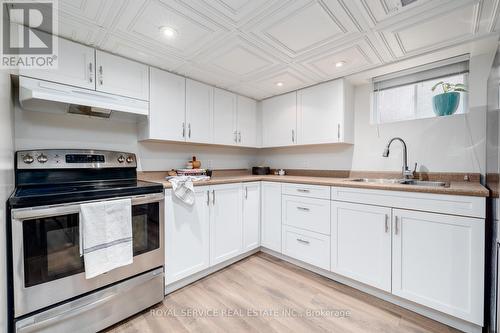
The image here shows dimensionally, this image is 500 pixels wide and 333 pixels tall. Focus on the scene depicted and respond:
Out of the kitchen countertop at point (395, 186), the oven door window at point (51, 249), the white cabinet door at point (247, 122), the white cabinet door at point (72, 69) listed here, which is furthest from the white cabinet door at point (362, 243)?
the white cabinet door at point (72, 69)

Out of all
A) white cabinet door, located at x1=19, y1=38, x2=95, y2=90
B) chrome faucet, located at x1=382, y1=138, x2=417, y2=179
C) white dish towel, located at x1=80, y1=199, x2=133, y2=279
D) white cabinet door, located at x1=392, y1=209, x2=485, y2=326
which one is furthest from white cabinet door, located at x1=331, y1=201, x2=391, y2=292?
white cabinet door, located at x1=19, y1=38, x2=95, y2=90

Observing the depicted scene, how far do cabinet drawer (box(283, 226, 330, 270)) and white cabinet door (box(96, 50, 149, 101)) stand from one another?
6.76 feet

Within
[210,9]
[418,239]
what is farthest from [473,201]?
[210,9]

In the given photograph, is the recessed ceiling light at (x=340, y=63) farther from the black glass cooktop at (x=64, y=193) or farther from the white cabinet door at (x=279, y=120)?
the black glass cooktop at (x=64, y=193)

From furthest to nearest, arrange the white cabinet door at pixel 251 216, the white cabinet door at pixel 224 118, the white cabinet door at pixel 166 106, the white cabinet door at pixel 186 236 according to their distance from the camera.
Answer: the white cabinet door at pixel 224 118 < the white cabinet door at pixel 251 216 < the white cabinet door at pixel 166 106 < the white cabinet door at pixel 186 236

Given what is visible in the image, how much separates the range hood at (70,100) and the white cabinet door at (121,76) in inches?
2.8

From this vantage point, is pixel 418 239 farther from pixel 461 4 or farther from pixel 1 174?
pixel 1 174

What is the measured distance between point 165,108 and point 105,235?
1.30m

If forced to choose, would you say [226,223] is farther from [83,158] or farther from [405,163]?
[405,163]

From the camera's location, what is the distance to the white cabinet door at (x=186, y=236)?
1877 millimetres

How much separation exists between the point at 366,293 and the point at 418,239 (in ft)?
2.27

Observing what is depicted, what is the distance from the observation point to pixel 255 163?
12.0 ft

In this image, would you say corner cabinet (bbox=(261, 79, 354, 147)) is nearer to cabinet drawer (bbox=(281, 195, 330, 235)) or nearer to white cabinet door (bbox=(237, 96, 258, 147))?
white cabinet door (bbox=(237, 96, 258, 147))

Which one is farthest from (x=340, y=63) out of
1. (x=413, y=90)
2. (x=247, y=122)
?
(x=247, y=122)
